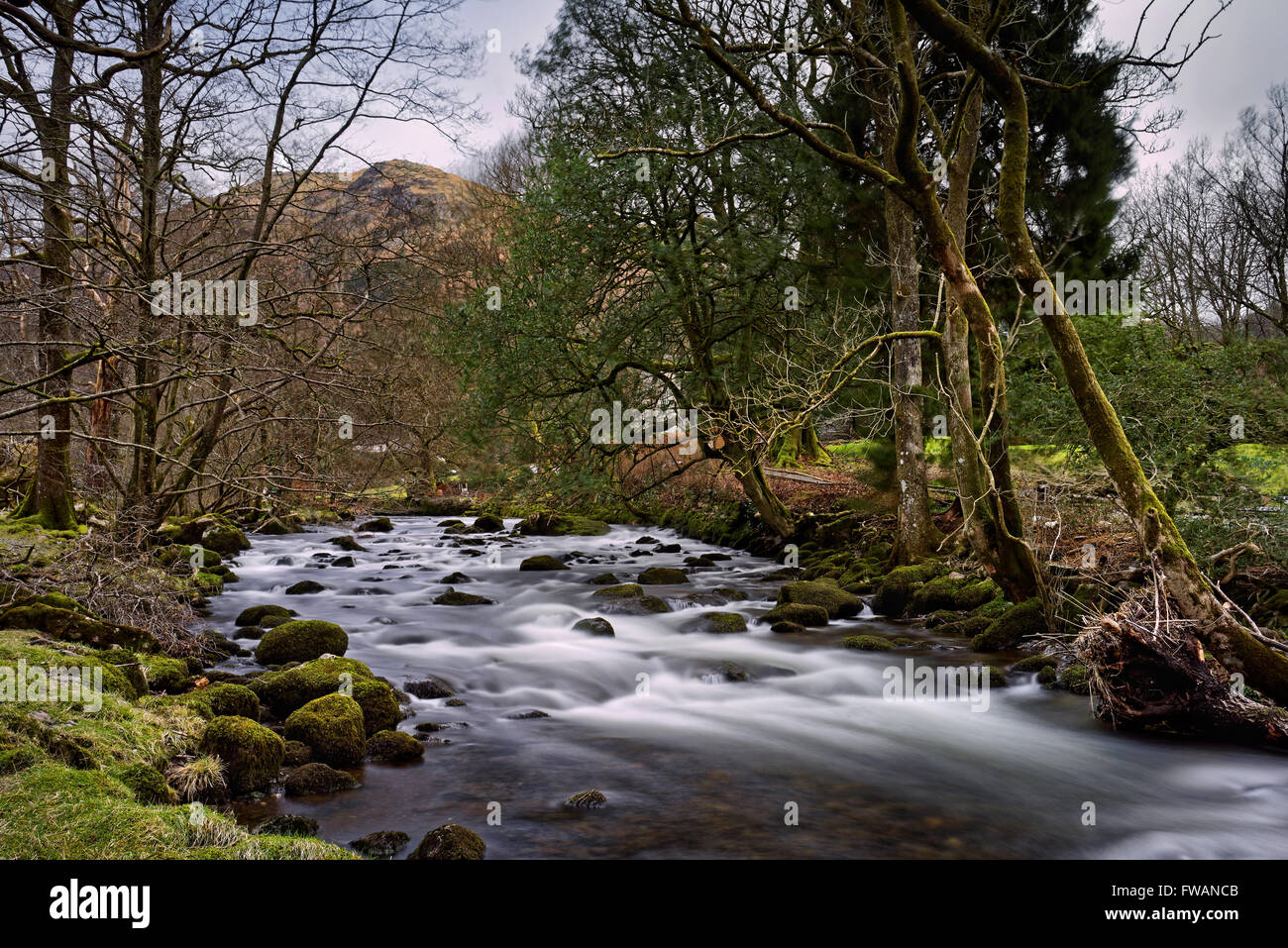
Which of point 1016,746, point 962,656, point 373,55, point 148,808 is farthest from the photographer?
point 373,55

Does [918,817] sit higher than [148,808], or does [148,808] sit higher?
[148,808]

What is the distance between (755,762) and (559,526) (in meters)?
16.6

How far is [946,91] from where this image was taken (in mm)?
14781

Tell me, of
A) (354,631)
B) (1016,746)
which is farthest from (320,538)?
(1016,746)

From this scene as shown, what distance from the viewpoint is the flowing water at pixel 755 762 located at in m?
5.54

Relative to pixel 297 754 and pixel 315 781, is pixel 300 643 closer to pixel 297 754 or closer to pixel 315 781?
pixel 297 754

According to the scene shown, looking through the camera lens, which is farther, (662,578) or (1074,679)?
(662,578)

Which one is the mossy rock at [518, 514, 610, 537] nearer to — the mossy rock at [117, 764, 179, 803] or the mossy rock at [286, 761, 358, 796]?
the mossy rock at [286, 761, 358, 796]

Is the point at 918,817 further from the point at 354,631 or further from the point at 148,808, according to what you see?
the point at 354,631

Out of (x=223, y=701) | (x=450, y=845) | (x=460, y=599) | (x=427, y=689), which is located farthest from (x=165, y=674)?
(x=460, y=599)

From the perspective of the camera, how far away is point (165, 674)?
6.96 m
